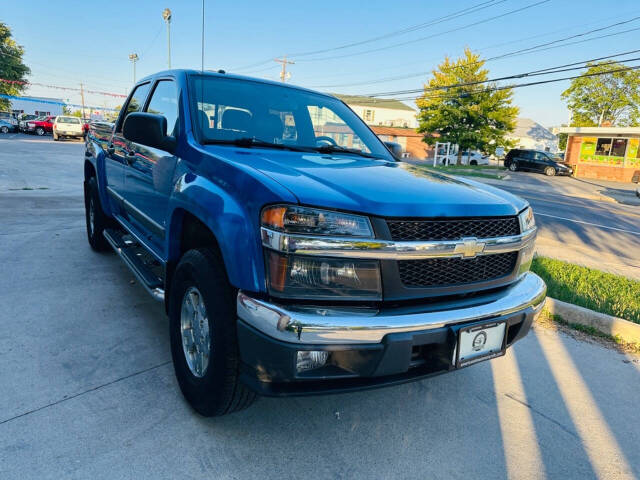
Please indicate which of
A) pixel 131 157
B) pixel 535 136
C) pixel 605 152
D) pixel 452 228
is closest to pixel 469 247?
pixel 452 228

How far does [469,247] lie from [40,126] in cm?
4228

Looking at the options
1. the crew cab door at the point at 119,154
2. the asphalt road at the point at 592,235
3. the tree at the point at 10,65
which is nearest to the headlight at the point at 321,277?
the crew cab door at the point at 119,154

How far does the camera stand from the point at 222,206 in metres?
2.08

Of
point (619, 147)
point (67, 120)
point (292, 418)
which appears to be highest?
point (619, 147)

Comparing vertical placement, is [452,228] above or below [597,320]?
above

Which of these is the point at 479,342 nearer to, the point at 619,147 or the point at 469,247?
the point at 469,247

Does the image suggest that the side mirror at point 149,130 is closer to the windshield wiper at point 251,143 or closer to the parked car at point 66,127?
the windshield wiper at point 251,143

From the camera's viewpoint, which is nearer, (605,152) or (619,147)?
(619,147)

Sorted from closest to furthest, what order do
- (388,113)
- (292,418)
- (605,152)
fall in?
(292,418) → (605,152) → (388,113)

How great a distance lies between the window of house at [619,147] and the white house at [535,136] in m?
42.5

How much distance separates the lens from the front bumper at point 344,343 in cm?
178

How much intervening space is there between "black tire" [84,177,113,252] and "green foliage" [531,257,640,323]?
4642 mm

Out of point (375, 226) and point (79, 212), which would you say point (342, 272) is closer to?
point (375, 226)

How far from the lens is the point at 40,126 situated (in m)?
36.7
